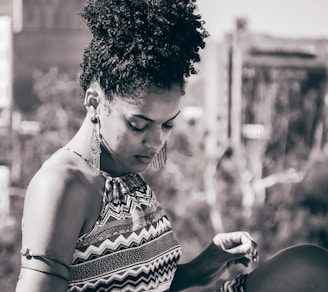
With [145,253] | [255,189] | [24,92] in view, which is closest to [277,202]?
[255,189]

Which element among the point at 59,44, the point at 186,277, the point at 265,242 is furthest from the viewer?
the point at 59,44

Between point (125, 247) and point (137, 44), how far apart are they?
2.04ft

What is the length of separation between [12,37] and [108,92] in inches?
567

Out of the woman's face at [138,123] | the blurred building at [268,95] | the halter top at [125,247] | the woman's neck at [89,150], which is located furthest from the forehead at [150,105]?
the blurred building at [268,95]

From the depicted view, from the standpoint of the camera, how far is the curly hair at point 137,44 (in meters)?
2.00

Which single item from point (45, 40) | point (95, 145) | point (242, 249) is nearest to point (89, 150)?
point (95, 145)

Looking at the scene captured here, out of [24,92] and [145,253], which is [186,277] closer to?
[145,253]

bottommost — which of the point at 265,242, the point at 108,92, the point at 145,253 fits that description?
the point at 265,242

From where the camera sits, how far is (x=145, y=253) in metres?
2.09

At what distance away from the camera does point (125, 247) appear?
2027mm

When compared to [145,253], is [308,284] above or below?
below

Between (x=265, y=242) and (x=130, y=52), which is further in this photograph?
(x=265, y=242)

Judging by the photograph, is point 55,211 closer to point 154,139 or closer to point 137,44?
point 154,139

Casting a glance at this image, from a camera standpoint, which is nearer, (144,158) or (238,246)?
(144,158)
